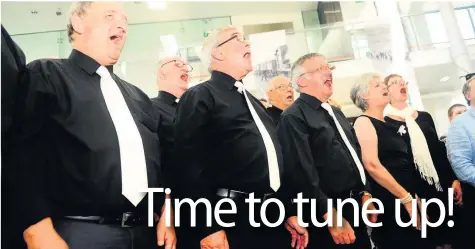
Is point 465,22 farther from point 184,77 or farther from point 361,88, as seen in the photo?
point 184,77

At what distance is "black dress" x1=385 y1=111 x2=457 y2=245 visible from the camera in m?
1.69

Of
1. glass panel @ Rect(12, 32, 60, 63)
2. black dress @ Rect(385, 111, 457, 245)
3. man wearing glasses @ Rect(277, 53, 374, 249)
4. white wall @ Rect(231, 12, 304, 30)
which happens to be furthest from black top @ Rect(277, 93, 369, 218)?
glass panel @ Rect(12, 32, 60, 63)

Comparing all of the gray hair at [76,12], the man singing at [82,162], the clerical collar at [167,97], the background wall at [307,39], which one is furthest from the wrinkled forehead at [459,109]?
the gray hair at [76,12]

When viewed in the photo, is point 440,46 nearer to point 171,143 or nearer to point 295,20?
point 295,20

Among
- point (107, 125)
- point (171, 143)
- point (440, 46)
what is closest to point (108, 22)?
point (107, 125)

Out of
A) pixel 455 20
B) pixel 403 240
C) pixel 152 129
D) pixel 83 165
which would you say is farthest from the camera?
pixel 455 20

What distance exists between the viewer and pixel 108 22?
123 cm

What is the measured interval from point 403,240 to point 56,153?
1.52 meters

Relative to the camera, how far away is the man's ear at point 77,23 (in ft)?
3.93

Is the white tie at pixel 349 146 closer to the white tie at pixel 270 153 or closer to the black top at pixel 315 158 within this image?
the black top at pixel 315 158

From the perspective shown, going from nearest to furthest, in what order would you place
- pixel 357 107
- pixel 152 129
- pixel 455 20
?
pixel 152 129 < pixel 357 107 < pixel 455 20

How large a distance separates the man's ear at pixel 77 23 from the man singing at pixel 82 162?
0.09 metres

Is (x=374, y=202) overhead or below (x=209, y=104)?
below

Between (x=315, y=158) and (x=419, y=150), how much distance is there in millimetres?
666
